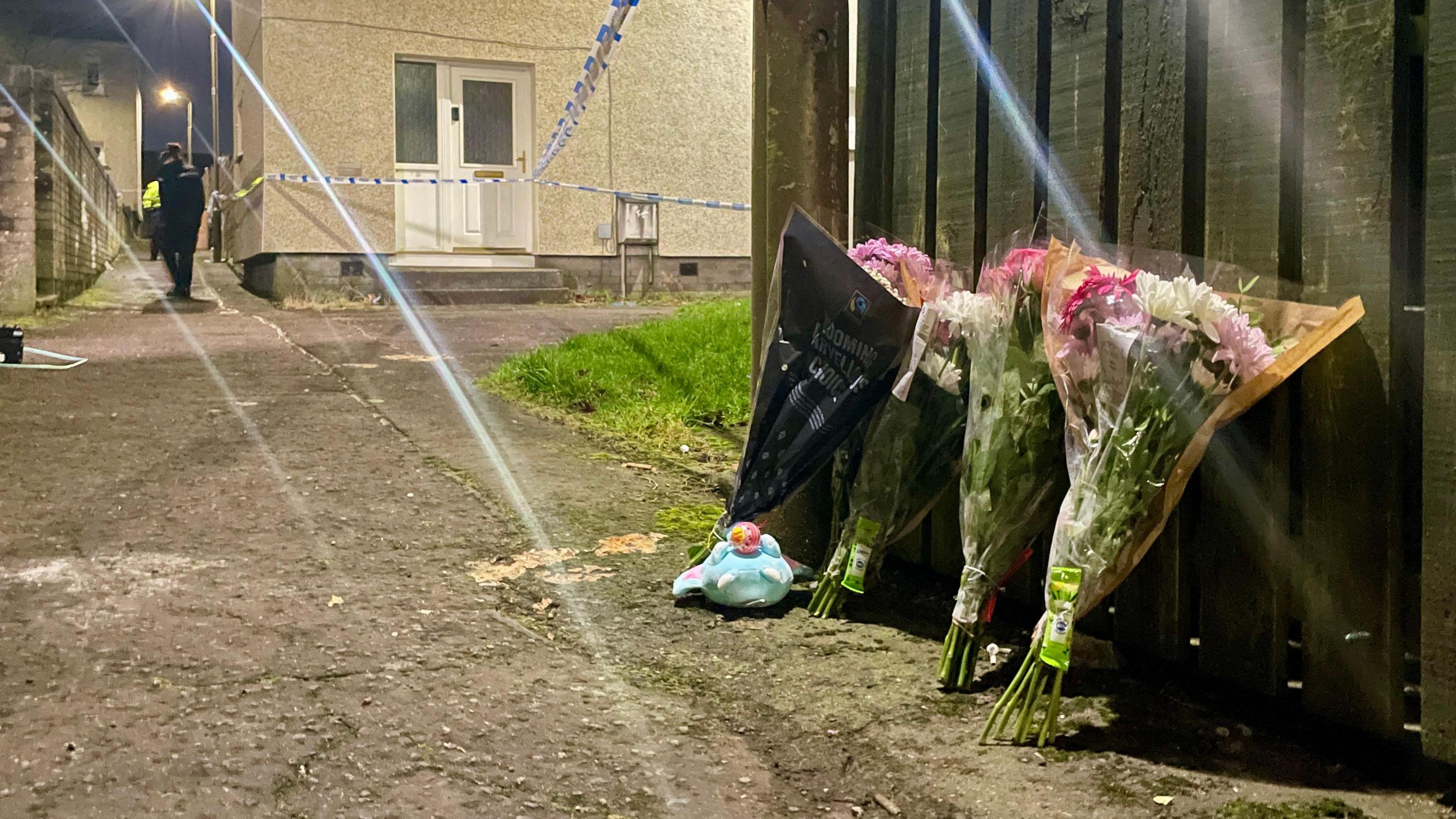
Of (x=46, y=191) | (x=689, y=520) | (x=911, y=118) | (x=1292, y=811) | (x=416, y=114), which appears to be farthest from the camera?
(x=416, y=114)

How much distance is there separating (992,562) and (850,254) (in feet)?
3.55

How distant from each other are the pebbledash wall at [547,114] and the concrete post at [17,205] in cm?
226

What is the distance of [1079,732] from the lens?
2.50 m

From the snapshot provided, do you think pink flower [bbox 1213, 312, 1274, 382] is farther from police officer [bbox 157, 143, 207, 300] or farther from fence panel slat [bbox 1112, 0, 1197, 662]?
police officer [bbox 157, 143, 207, 300]

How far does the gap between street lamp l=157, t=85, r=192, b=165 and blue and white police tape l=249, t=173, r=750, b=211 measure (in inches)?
1103

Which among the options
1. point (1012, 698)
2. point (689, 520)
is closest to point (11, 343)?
point (689, 520)

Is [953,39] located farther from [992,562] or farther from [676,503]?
[676,503]

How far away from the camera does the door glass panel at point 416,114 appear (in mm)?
13469

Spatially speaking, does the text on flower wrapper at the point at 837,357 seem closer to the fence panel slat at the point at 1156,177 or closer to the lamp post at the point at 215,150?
the fence panel slat at the point at 1156,177

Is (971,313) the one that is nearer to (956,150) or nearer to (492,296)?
(956,150)

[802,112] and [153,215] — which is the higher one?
[153,215]

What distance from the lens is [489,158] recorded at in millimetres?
13977

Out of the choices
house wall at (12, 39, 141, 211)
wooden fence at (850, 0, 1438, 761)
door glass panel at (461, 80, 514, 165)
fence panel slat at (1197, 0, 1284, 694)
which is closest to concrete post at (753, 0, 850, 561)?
wooden fence at (850, 0, 1438, 761)

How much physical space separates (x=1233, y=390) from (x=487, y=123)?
1260 cm
